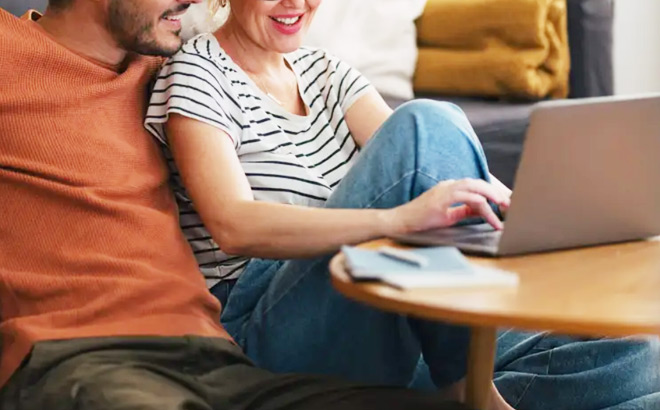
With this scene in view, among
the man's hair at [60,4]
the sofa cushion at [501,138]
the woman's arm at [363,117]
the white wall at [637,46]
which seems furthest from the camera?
the white wall at [637,46]

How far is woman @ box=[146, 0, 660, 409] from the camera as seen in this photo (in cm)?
139

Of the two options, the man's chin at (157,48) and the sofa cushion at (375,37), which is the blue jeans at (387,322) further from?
the sofa cushion at (375,37)

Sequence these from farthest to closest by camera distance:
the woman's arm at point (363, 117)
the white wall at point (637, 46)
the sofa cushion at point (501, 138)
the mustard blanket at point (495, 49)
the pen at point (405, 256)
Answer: the white wall at point (637, 46) < the mustard blanket at point (495, 49) < the sofa cushion at point (501, 138) < the woman's arm at point (363, 117) < the pen at point (405, 256)

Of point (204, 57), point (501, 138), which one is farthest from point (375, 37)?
point (204, 57)

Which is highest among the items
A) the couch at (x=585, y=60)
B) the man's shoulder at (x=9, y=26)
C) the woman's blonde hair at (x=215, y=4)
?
the man's shoulder at (x=9, y=26)

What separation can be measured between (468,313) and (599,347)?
69cm

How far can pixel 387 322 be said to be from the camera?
4.75 feet

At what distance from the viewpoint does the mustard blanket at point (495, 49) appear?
9.02 feet

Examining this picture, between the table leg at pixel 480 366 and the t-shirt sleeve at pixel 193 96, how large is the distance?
46cm

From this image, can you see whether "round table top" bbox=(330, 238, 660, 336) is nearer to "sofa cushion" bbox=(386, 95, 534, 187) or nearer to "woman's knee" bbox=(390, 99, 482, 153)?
"woman's knee" bbox=(390, 99, 482, 153)

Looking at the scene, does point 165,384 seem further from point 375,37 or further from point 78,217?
point 375,37

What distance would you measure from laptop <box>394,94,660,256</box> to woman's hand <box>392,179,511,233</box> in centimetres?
2

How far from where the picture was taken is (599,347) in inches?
64.9

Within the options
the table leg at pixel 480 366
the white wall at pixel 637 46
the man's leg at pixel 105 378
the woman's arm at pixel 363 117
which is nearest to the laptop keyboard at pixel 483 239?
the table leg at pixel 480 366
